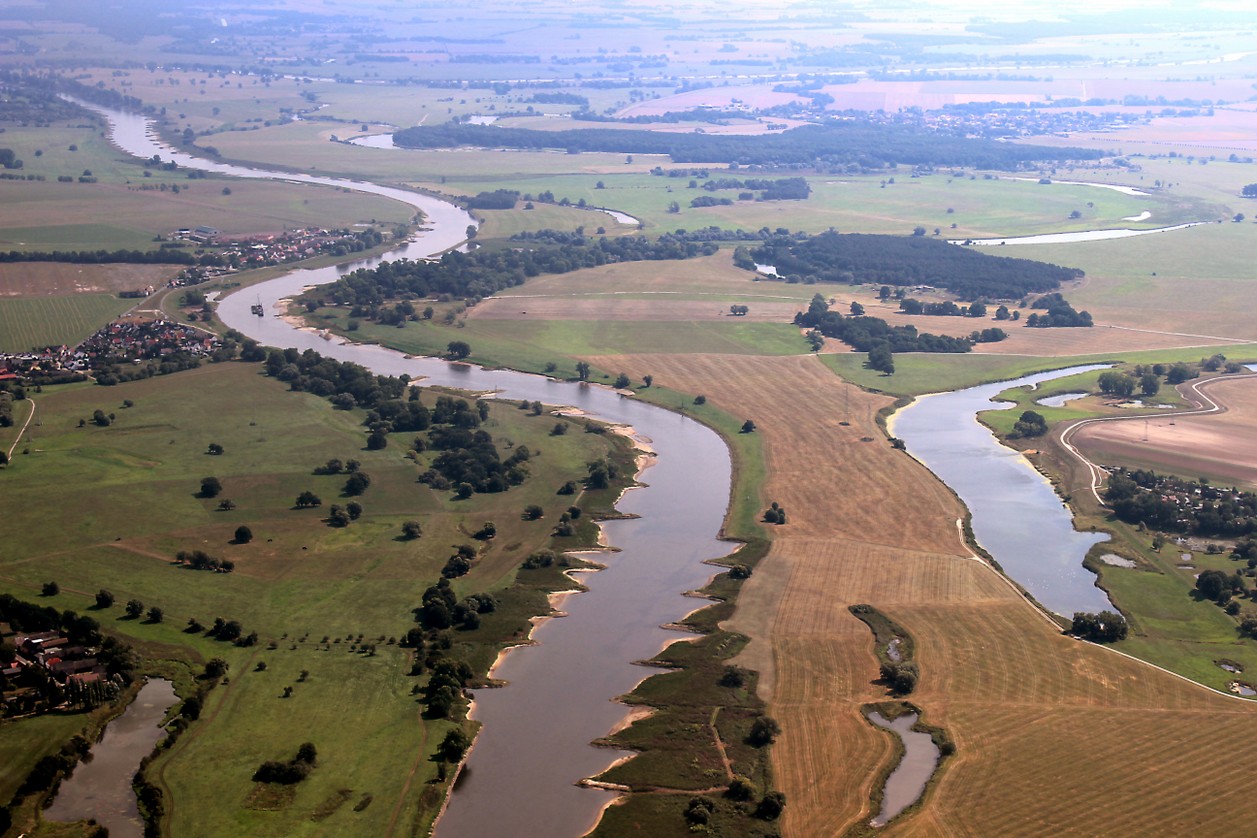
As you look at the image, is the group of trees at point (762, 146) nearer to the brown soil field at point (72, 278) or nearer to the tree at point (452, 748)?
the brown soil field at point (72, 278)

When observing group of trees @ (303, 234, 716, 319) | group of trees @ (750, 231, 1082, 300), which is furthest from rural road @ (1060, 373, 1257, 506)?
group of trees @ (303, 234, 716, 319)

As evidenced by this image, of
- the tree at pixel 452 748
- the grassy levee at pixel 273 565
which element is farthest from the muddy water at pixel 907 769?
the grassy levee at pixel 273 565

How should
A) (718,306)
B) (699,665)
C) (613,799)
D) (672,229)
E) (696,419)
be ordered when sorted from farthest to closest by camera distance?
(672,229) → (718,306) → (696,419) → (699,665) → (613,799)

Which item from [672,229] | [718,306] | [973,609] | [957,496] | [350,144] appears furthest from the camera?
[350,144]

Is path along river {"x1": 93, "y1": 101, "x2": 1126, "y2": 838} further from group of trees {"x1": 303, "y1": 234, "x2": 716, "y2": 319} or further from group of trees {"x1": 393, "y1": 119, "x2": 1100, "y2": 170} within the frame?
group of trees {"x1": 393, "y1": 119, "x2": 1100, "y2": 170}

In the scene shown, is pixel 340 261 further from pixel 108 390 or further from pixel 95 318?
pixel 108 390

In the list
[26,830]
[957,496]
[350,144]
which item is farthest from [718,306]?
[350,144]
